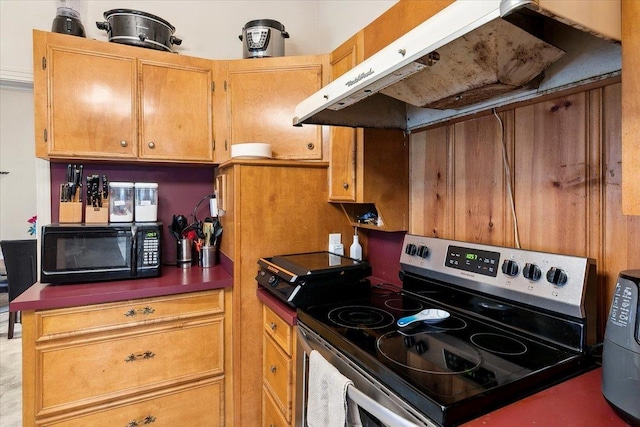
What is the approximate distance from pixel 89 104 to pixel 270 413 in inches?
72.3

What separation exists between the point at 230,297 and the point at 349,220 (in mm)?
784

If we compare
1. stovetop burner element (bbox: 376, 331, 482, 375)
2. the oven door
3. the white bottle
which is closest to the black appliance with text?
stovetop burner element (bbox: 376, 331, 482, 375)

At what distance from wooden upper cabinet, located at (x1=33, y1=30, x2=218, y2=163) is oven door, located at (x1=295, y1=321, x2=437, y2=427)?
4.38ft

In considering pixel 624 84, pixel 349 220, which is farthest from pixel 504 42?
pixel 349 220

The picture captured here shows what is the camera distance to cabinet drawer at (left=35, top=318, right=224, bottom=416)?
60.4 inches

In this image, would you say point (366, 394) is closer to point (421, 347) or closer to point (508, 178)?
point (421, 347)

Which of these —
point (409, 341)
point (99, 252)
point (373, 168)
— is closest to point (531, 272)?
point (409, 341)

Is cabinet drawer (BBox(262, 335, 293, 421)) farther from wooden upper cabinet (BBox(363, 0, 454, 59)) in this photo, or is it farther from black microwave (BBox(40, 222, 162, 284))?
wooden upper cabinet (BBox(363, 0, 454, 59))

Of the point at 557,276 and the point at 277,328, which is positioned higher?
the point at 557,276

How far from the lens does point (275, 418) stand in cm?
163

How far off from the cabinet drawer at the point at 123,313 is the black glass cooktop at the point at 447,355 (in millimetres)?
679

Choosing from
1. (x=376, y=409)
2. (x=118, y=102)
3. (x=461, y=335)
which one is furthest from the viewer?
(x=118, y=102)

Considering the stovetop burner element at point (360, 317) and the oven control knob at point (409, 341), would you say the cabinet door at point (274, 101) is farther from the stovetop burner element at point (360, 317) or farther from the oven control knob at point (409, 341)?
the oven control knob at point (409, 341)

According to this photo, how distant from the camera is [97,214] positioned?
1.99 m
